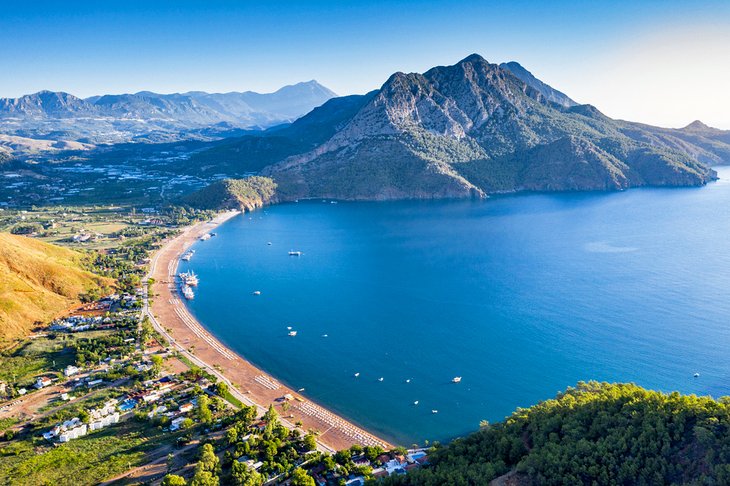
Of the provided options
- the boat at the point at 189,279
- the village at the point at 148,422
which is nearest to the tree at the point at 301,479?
the village at the point at 148,422

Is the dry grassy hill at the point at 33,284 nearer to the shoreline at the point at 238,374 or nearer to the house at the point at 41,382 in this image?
the shoreline at the point at 238,374

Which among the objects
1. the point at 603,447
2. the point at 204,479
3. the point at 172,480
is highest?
the point at 603,447

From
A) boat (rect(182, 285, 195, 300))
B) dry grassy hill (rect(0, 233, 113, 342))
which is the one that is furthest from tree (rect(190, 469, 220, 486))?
boat (rect(182, 285, 195, 300))

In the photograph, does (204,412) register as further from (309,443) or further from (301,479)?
(301,479)

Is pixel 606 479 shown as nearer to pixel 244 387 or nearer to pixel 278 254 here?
pixel 244 387

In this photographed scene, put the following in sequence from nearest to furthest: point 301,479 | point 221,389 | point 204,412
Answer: point 301,479, point 204,412, point 221,389

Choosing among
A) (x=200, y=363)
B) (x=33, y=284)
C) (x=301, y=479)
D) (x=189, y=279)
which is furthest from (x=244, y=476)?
(x=189, y=279)
